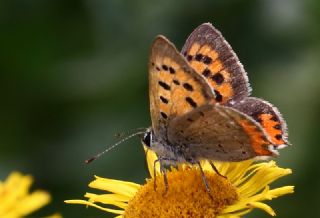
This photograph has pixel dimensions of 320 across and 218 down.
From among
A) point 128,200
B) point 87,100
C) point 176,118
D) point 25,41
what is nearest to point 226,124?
point 176,118

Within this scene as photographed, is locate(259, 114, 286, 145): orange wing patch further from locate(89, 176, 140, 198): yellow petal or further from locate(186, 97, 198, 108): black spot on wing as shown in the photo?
locate(89, 176, 140, 198): yellow petal

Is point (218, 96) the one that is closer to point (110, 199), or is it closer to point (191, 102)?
point (191, 102)

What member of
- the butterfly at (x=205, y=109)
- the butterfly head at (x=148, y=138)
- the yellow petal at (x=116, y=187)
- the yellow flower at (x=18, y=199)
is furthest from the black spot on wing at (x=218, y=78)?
the yellow flower at (x=18, y=199)

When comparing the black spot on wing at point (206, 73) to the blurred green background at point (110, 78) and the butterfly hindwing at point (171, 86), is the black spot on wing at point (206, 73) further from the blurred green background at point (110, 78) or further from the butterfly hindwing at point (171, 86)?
the blurred green background at point (110, 78)

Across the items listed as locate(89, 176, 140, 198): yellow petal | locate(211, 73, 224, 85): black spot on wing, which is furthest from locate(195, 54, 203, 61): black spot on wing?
locate(89, 176, 140, 198): yellow petal

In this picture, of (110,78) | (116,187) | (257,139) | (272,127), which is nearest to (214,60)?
(272,127)

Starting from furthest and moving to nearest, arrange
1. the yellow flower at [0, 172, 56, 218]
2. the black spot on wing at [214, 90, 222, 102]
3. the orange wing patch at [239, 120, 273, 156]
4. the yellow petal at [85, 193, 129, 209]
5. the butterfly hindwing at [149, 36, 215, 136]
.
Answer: the yellow flower at [0, 172, 56, 218] → the yellow petal at [85, 193, 129, 209] → the black spot on wing at [214, 90, 222, 102] → the butterfly hindwing at [149, 36, 215, 136] → the orange wing patch at [239, 120, 273, 156]

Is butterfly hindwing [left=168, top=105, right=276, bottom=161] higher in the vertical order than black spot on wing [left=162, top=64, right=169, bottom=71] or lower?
lower
